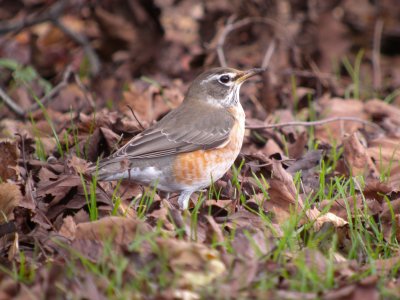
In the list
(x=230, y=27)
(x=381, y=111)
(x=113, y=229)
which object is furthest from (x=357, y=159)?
(x=230, y=27)

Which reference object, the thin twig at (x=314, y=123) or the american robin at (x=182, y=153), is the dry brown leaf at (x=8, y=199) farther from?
the thin twig at (x=314, y=123)

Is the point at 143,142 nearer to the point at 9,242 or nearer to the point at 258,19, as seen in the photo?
the point at 9,242

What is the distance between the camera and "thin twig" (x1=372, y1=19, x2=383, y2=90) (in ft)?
32.3

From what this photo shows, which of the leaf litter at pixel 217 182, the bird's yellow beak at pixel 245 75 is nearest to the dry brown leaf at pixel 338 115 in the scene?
the leaf litter at pixel 217 182

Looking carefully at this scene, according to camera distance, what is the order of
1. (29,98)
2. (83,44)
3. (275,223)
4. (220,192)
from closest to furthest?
(275,223) → (220,192) → (29,98) → (83,44)

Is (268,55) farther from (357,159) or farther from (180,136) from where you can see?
(180,136)

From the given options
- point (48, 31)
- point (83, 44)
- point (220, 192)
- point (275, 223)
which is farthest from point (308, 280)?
point (48, 31)

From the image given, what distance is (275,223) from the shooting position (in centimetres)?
506

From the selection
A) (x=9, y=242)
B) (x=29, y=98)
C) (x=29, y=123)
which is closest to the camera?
(x=9, y=242)

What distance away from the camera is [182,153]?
5902mm

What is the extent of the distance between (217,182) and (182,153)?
40cm

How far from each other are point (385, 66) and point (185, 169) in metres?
5.77

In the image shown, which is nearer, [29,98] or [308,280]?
[308,280]

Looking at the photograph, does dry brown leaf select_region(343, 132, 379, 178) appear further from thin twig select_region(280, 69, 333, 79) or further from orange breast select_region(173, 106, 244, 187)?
thin twig select_region(280, 69, 333, 79)
